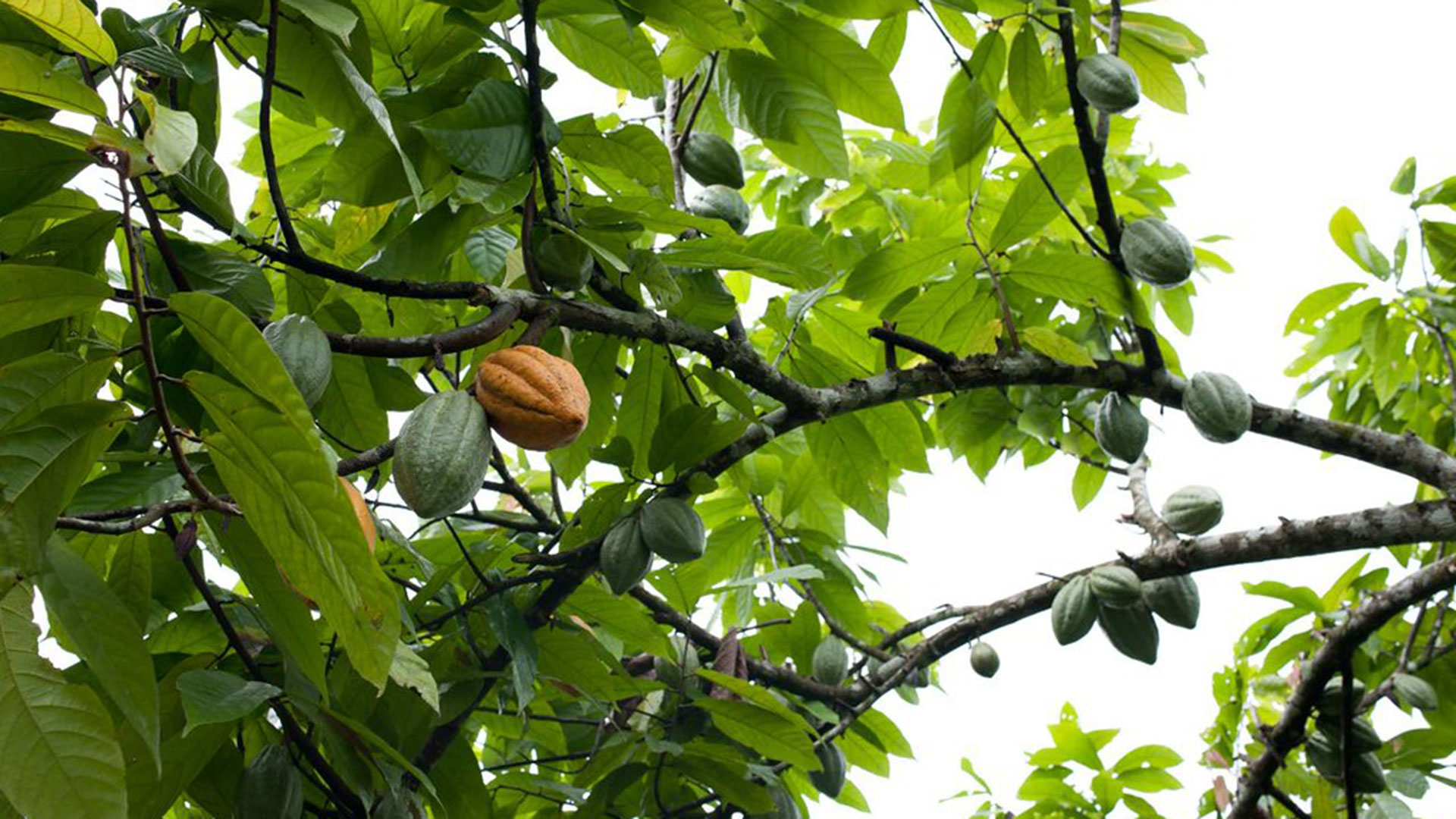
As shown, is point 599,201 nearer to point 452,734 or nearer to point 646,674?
point 452,734

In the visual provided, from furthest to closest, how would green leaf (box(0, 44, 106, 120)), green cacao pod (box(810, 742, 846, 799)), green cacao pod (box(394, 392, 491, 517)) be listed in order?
green cacao pod (box(810, 742, 846, 799))
green cacao pod (box(394, 392, 491, 517))
green leaf (box(0, 44, 106, 120))

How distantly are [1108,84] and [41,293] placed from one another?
1.59m

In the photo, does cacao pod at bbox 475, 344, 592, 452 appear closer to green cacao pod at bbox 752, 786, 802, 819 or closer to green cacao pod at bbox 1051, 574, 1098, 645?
green cacao pod at bbox 752, 786, 802, 819

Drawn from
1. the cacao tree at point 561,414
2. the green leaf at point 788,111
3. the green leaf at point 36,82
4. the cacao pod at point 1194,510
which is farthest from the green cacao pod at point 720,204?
the green leaf at point 36,82

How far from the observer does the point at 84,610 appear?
101cm

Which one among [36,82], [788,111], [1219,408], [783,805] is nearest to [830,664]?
[783,805]

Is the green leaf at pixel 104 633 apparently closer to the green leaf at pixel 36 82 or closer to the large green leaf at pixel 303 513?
the large green leaf at pixel 303 513

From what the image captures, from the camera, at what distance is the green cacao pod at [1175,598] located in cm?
227

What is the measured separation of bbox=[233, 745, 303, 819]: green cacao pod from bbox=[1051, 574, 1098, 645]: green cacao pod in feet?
4.58

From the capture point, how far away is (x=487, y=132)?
136 centimetres

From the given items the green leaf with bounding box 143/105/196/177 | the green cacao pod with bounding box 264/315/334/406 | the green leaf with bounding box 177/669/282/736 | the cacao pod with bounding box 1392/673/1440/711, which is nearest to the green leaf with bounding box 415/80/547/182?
the green cacao pod with bounding box 264/315/334/406

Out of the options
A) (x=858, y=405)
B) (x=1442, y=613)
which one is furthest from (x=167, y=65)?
(x=1442, y=613)

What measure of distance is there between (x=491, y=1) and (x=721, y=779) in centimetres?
116

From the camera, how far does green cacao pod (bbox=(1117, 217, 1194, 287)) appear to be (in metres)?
1.96
